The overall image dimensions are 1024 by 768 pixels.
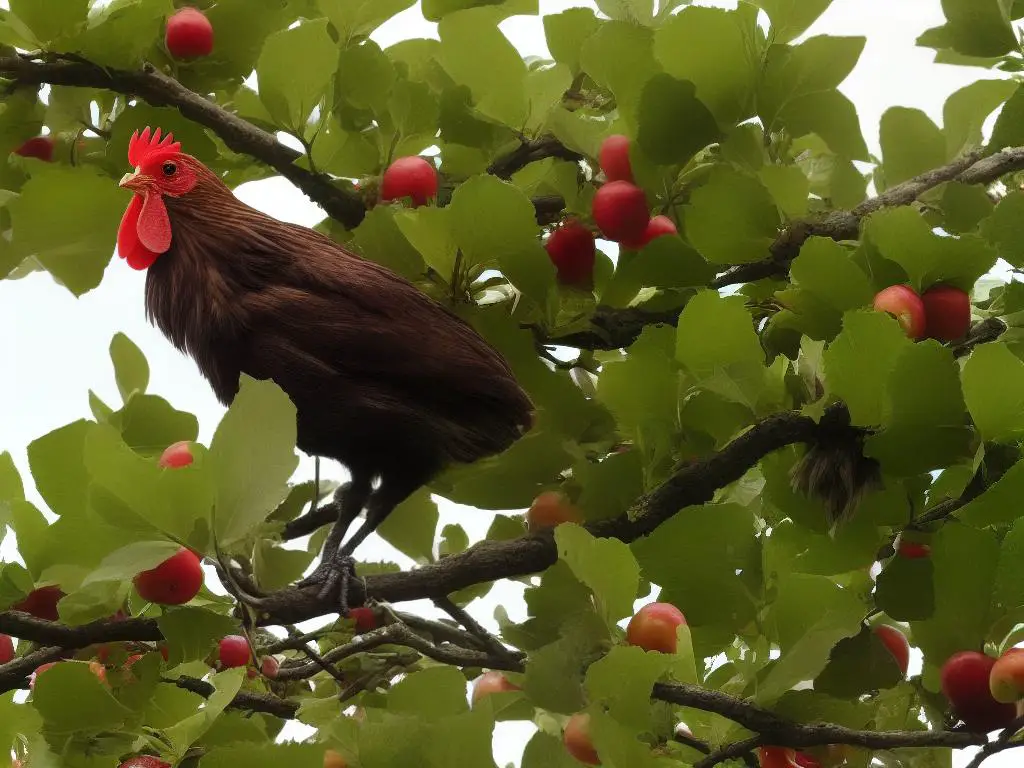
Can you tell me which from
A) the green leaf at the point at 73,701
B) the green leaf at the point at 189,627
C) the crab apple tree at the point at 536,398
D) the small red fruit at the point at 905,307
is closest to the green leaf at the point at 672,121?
the crab apple tree at the point at 536,398

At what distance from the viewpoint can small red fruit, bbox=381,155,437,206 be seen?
3.86 ft

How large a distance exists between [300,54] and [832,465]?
2.06 ft

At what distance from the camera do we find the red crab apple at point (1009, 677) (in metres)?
0.81

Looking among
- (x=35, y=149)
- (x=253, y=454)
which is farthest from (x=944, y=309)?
(x=35, y=149)

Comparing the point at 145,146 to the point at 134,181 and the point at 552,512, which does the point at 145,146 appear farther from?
the point at 552,512

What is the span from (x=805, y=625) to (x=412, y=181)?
60 cm

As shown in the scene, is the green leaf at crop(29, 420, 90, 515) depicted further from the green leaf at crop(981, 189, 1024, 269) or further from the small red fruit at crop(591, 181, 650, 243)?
the green leaf at crop(981, 189, 1024, 269)

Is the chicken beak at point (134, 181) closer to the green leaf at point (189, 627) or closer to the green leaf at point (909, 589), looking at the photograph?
the green leaf at point (189, 627)

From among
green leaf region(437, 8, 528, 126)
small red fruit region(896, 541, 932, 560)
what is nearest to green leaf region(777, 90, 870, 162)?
green leaf region(437, 8, 528, 126)

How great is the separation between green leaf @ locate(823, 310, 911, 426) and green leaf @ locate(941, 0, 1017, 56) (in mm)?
514

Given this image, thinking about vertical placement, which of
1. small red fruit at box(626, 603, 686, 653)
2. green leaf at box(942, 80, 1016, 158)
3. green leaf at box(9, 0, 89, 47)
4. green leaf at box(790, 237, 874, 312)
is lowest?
small red fruit at box(626, 603, 686, 653)

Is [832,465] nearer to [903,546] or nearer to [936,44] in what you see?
[903,546]

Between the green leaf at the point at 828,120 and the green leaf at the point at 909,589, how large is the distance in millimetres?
412

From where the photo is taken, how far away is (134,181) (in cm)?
108
